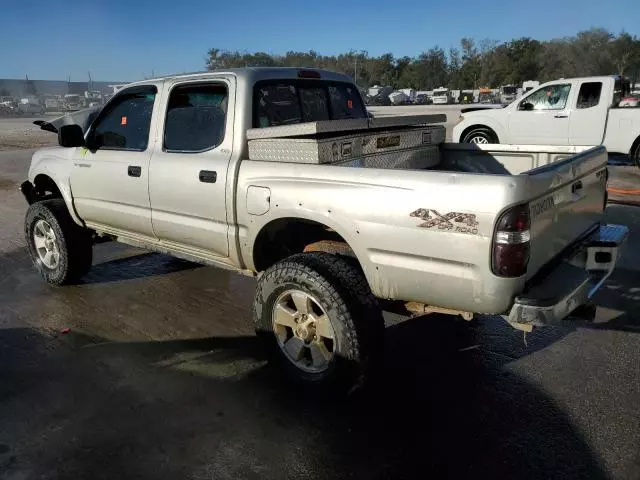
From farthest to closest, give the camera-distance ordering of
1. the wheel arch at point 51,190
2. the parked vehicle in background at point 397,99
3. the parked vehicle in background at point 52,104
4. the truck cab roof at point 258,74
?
the parked vehicle in background at point 397,99 < the parked vehicle in background at point 52,104 < the wheel arch at point 51,190 < the truck cab roof at point 258,74

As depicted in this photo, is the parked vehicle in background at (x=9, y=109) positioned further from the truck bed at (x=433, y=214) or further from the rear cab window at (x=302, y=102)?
the truck bed at (x=433, y=214)

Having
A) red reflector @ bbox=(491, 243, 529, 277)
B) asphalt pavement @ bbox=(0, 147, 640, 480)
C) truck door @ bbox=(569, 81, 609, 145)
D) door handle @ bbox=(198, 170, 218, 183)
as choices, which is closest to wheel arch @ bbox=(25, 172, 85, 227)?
asphalt pavement @ bbox=(0, 147, 640, 480)

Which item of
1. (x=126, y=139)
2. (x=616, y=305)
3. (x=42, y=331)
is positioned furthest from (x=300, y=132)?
(x=616, y=305)

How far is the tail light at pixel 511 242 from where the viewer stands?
2.45 m

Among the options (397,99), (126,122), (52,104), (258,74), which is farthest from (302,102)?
(52,104)

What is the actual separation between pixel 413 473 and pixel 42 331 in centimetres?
317

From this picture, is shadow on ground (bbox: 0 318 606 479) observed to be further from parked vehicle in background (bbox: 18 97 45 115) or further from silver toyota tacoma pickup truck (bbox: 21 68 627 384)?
parked vehicle in background (bbox: 18 97 45 115)

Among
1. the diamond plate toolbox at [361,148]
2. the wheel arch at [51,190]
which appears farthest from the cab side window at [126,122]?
the diamond plate toolbox at [361,148]

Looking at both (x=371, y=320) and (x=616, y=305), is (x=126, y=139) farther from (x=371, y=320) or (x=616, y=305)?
(x=616, y=305)

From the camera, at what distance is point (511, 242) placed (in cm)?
246

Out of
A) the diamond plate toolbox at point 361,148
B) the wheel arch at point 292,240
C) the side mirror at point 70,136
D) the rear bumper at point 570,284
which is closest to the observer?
the rear bumper at point 570,284

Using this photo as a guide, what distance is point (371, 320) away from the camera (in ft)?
10.00

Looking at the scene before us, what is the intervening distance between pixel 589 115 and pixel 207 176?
10309 mm

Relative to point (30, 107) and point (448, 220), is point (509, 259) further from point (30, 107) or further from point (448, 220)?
point (30, 107)
